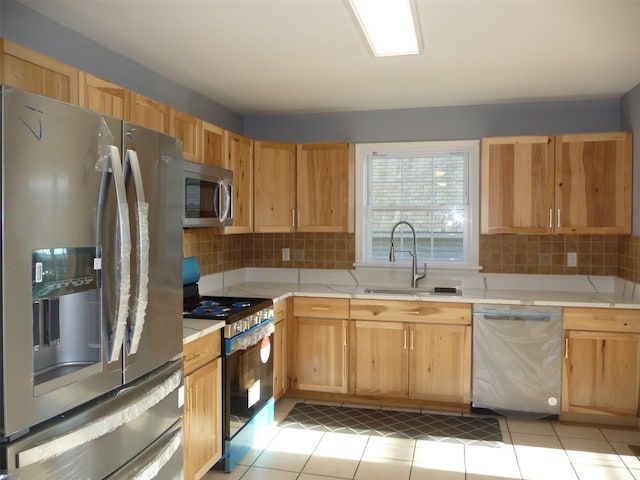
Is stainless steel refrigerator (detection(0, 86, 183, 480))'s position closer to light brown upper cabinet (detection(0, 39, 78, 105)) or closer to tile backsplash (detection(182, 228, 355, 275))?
light brown upper cabinet (detection(0, 39, 78, 105))

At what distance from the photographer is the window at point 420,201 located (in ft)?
14.2

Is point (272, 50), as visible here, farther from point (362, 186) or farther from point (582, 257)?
point (582, 257)

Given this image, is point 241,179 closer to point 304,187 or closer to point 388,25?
point 304,187

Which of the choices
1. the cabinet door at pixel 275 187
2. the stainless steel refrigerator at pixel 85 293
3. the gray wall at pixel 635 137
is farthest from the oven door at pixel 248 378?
the gray wall at pixel 635 137

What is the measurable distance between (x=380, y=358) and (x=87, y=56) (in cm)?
278

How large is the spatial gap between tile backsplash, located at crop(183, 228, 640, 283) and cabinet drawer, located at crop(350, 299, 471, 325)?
67cm

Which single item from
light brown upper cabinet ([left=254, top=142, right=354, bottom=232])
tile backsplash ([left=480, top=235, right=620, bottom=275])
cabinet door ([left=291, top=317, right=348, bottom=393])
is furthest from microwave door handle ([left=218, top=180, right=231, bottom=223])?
tile backsplash ([left=480, top=235, right=620, bottom=275])

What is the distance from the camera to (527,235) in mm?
4176

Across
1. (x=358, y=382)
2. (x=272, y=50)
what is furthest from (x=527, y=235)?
(x=272, y=50)

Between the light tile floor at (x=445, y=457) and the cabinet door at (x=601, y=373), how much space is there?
6.3 inches

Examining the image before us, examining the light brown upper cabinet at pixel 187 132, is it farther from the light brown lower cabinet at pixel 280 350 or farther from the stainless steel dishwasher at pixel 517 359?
the stainless steel dishwasher at pixel 517 359

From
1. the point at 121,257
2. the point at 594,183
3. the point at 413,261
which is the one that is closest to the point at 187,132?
the point at 121,257

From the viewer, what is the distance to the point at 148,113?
106 inches

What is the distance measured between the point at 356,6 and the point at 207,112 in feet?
6.59
